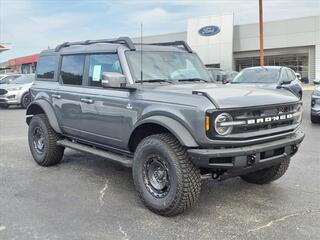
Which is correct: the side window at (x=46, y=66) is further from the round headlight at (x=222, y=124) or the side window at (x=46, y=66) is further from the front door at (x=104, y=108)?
the round headlight at (x=222, y=124)

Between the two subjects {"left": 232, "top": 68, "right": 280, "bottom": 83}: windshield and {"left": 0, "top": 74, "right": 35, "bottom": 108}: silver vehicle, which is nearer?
{"left": 232, "top": 68, "right": 280, "bottom": 83}: windshield

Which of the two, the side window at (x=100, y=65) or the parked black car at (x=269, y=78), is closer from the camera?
the side window at (x=100, y=65)

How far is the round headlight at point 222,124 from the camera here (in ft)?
14.8

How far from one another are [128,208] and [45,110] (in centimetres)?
270

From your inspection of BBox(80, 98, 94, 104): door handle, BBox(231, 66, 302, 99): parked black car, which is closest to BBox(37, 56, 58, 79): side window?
BBox(80, 98, 94, 104): door handle

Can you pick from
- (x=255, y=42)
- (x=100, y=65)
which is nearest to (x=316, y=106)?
(x=100, y=65)

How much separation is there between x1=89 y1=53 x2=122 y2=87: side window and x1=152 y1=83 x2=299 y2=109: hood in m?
0.79

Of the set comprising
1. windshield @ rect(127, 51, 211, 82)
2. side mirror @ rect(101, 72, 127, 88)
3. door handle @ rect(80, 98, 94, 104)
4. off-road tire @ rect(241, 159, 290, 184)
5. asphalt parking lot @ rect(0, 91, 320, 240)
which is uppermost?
windshield @ rect(127, 51, 211, 82)

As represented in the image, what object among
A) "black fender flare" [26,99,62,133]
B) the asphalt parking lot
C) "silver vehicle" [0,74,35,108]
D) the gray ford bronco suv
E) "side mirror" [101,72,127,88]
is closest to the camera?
the asphalt parking lot

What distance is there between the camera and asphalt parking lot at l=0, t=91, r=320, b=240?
4461 mm

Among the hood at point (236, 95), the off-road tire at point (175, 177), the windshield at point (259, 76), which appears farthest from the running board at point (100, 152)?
the windshield at point (259, 76)

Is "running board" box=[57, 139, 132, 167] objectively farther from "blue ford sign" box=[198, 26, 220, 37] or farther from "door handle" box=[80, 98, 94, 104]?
"blue ford sign" box=[198, 26, 220, 37]

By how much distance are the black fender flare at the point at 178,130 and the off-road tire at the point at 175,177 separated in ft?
0.57

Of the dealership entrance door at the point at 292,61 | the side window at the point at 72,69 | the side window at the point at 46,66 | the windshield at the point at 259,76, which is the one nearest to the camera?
the side window at the point at 72,69
